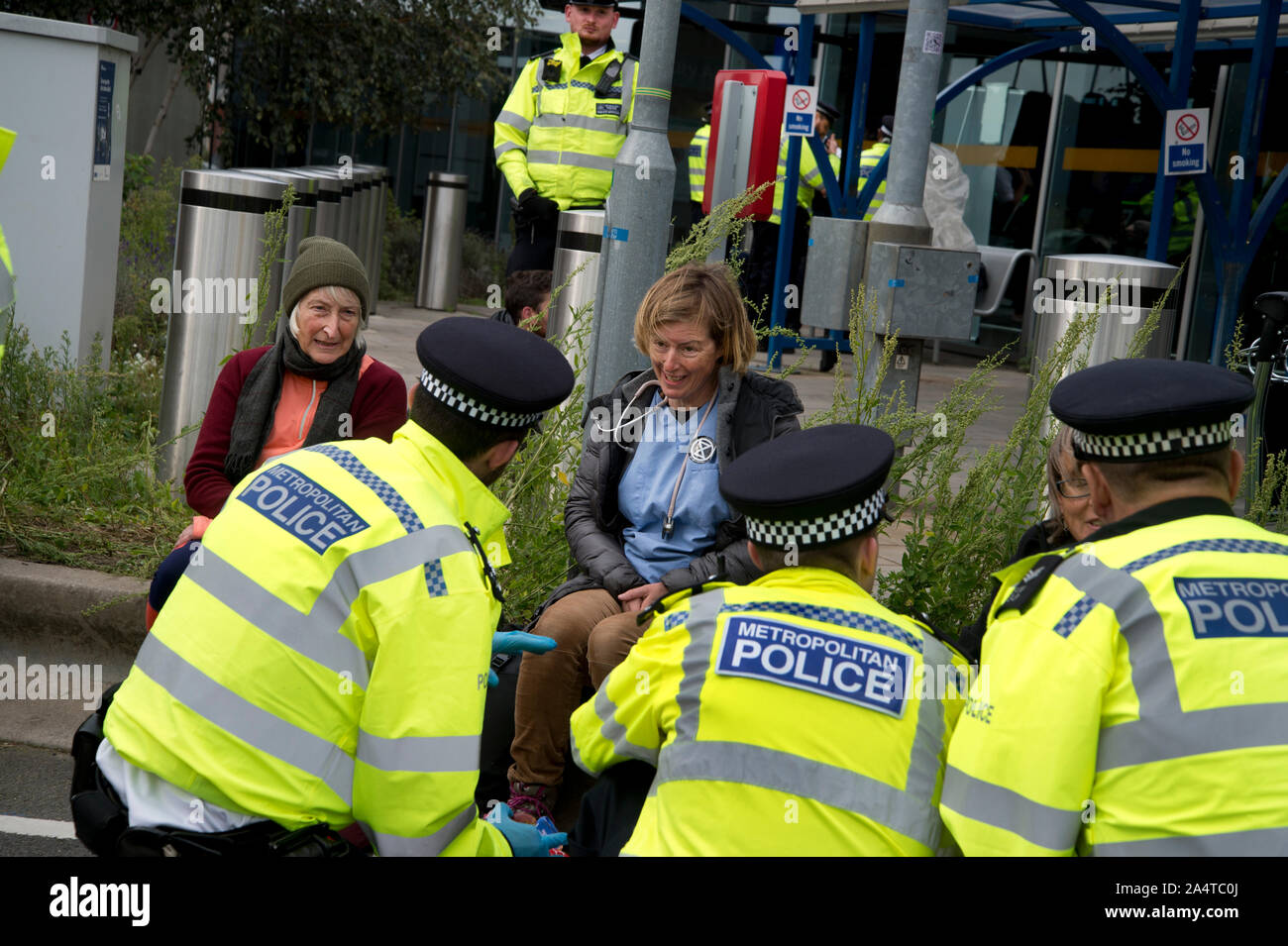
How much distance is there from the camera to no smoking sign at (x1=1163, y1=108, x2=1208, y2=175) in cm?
726

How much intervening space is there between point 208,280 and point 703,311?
9.40 ft

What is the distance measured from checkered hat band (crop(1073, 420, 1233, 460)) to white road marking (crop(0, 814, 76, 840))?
295 cm

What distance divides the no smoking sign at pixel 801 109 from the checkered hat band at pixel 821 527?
830 centimetres

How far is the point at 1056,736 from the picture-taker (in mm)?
2049

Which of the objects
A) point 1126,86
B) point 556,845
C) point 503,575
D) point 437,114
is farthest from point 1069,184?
point 556,845

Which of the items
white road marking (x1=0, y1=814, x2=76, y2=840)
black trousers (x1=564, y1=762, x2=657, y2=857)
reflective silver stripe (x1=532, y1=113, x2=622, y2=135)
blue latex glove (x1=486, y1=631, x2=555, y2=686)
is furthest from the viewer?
reflective silver stripe (x1=532, y1=113, x2=622, y2=135)

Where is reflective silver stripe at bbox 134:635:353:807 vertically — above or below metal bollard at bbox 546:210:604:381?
below

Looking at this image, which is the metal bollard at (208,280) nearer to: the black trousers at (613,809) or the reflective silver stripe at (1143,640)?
the black trousers at (613,809)

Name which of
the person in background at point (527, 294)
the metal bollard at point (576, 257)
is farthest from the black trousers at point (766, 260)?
the person in background at point (527, 294)

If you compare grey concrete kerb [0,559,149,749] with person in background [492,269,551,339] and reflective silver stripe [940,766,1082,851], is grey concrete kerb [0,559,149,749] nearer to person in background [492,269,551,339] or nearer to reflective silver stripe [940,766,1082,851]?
person in background [492,269,551,339]

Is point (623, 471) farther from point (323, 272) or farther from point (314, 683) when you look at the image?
point (314, 683)

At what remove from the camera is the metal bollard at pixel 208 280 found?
601 cm

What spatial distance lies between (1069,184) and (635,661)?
12463 millimetres

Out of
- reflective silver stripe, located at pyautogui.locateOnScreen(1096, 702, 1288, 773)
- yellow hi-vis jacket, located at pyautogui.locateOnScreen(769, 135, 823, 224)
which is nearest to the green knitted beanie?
reflective silver stripe, located at pyautogui.locateOnScreen(1096, 702, 1288, 773)
